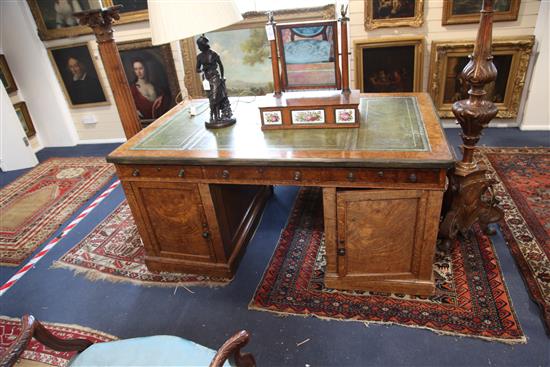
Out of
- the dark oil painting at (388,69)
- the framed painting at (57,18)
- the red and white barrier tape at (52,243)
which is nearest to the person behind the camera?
the red and white barrier tape at (52,243)

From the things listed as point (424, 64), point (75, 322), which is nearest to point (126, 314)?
point (75, 322)

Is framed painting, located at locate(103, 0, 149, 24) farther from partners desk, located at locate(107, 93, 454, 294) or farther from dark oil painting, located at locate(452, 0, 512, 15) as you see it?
dark oil painting, located at locate(452, 0, 512, 15)

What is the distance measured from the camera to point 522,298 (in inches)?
85.8

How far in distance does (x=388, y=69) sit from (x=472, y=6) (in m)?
Answer: 0.98

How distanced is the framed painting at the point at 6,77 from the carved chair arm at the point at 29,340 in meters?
4.62

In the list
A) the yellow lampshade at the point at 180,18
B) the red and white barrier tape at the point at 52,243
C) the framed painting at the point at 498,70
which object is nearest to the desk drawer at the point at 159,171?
the yellow lampshade at the point at 180,18

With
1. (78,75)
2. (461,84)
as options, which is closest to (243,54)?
(78,75)

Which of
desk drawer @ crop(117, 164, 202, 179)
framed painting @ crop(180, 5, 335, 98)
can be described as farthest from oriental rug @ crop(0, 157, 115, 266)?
framed painting @ crop(180, 5, 335, 98)

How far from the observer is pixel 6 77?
4.83 metres

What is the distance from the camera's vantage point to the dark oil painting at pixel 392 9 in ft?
12.7

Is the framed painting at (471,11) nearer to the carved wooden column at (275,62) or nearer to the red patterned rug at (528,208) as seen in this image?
the red patterned rug at (528,208)

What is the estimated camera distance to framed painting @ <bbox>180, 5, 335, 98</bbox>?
4239 millimetres

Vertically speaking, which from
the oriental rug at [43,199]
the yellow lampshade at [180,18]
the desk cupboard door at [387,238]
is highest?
the yellow lampshade at [180,18]

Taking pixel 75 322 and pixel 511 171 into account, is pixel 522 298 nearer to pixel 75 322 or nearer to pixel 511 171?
pixel 511 171
